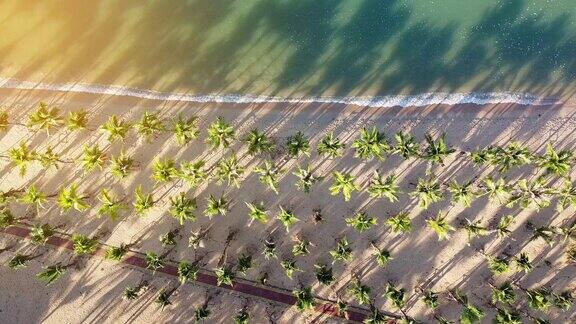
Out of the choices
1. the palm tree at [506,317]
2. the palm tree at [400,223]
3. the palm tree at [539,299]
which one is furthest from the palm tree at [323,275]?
the palm tree at [539,299]

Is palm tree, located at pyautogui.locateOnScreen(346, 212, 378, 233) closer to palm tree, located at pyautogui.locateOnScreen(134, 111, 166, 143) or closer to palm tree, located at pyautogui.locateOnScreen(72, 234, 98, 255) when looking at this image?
palm tree, located at pyautogui.locateOnScreen(134, 111, 166, 143)

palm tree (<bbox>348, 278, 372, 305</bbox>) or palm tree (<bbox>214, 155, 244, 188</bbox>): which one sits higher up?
palm tree (<bbox>214, 155, 244, 188</bbox>)

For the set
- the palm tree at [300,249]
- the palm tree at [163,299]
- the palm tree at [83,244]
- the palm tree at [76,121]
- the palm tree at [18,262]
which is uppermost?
the palm tree at [76,121]

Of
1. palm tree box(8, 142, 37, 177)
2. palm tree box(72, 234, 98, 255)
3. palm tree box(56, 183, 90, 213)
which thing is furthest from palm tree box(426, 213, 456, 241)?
palm tree box(8, 142, 37, 177)

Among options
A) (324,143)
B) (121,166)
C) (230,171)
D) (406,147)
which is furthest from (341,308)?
(121,166)

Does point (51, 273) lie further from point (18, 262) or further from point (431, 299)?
point (431, 299)

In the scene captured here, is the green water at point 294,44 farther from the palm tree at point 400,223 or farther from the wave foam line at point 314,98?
the palm tree at point 400,223
